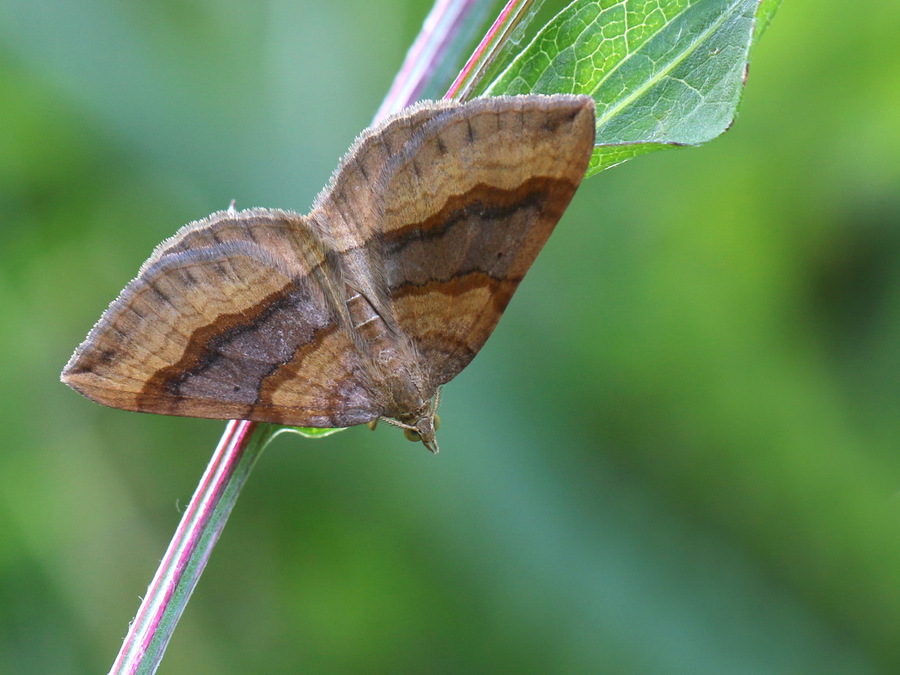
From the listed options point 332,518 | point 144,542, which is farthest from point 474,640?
point 144,542

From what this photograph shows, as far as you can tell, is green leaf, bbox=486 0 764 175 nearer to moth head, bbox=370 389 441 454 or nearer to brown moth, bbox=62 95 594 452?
brown moth, bbox=62 95 594 452

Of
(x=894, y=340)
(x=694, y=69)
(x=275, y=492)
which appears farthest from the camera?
(x=275, y=492)

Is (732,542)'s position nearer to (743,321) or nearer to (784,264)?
(743,321)

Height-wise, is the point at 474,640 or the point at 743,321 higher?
the point at 743,321

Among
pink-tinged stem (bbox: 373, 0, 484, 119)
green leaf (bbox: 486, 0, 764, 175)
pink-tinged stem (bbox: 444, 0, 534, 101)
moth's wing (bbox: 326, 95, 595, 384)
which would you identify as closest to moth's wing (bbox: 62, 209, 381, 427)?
moth's wing (bbox: 326, 95, 595, 384)

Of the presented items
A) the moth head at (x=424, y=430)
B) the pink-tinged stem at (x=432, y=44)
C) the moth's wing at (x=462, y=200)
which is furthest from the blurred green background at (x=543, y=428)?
the pink-tinged stem at (x=432, y=44)
